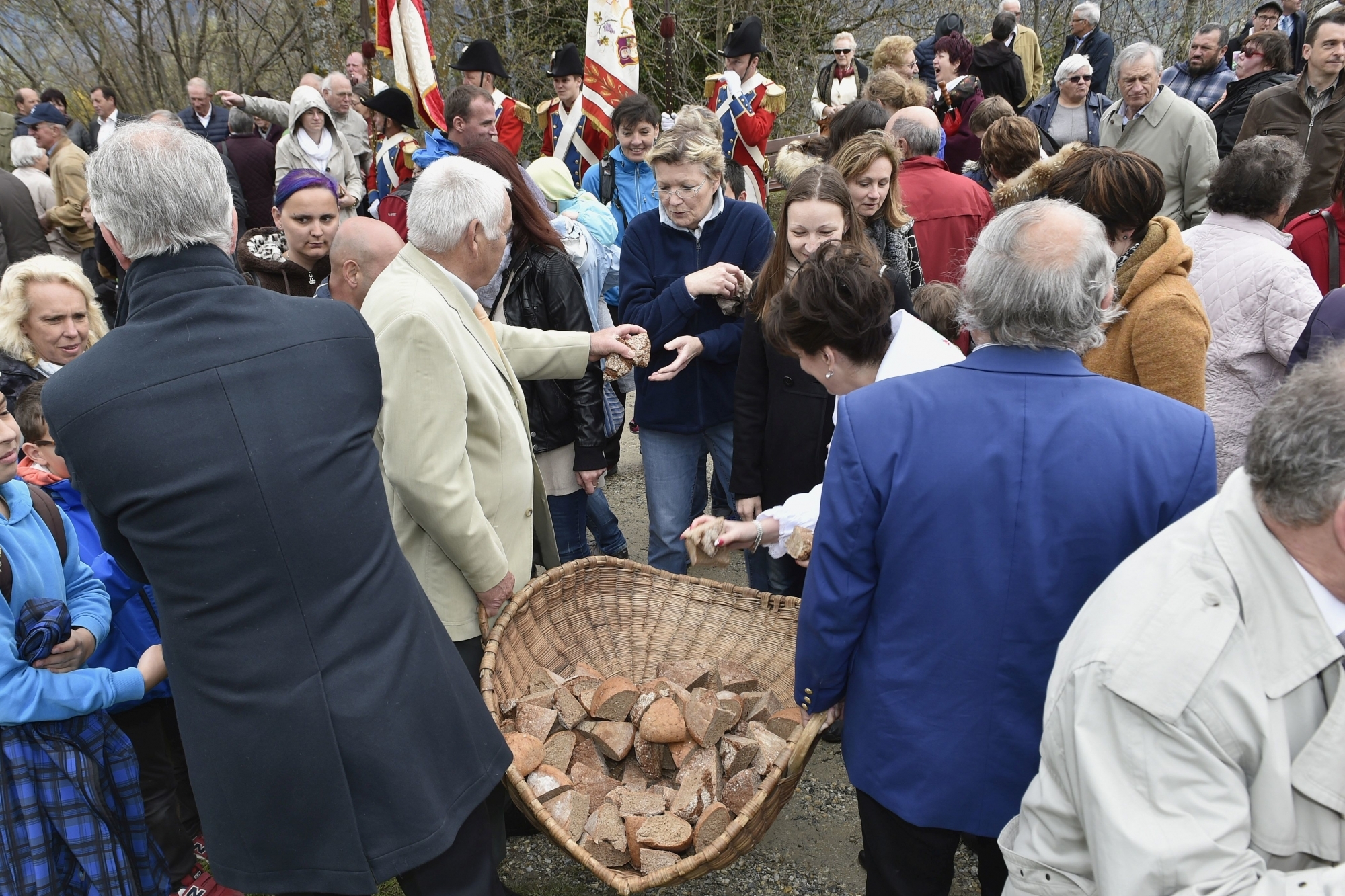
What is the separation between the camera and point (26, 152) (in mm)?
9195

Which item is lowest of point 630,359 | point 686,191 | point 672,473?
point 672,473

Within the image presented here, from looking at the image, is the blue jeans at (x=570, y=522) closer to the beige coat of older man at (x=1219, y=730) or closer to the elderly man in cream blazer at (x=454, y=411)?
the elderly man in cream blazer at (x=454, y=411)

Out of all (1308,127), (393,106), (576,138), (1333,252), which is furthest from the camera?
(576,138)

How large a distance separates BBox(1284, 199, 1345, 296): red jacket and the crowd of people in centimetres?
1

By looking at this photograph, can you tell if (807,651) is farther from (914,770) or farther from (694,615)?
(694,615)

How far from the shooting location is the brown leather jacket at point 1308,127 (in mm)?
5004

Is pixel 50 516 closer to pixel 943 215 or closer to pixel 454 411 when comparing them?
pixel 454 411

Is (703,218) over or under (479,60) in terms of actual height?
under

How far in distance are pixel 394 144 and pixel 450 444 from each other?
4.90m

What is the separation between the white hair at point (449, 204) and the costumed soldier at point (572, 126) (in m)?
4.08

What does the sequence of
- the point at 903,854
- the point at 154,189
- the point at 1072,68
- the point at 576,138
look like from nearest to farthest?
the point at 154,189 < the point at 903,854 < the point at 576,138 < the point at 1072,68

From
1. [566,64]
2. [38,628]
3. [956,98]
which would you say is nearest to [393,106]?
[566,64]

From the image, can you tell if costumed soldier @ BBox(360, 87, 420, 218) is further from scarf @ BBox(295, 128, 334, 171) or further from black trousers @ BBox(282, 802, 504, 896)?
black trousers @ BBox(282, 802, 504, 896)

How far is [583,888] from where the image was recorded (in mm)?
2793
